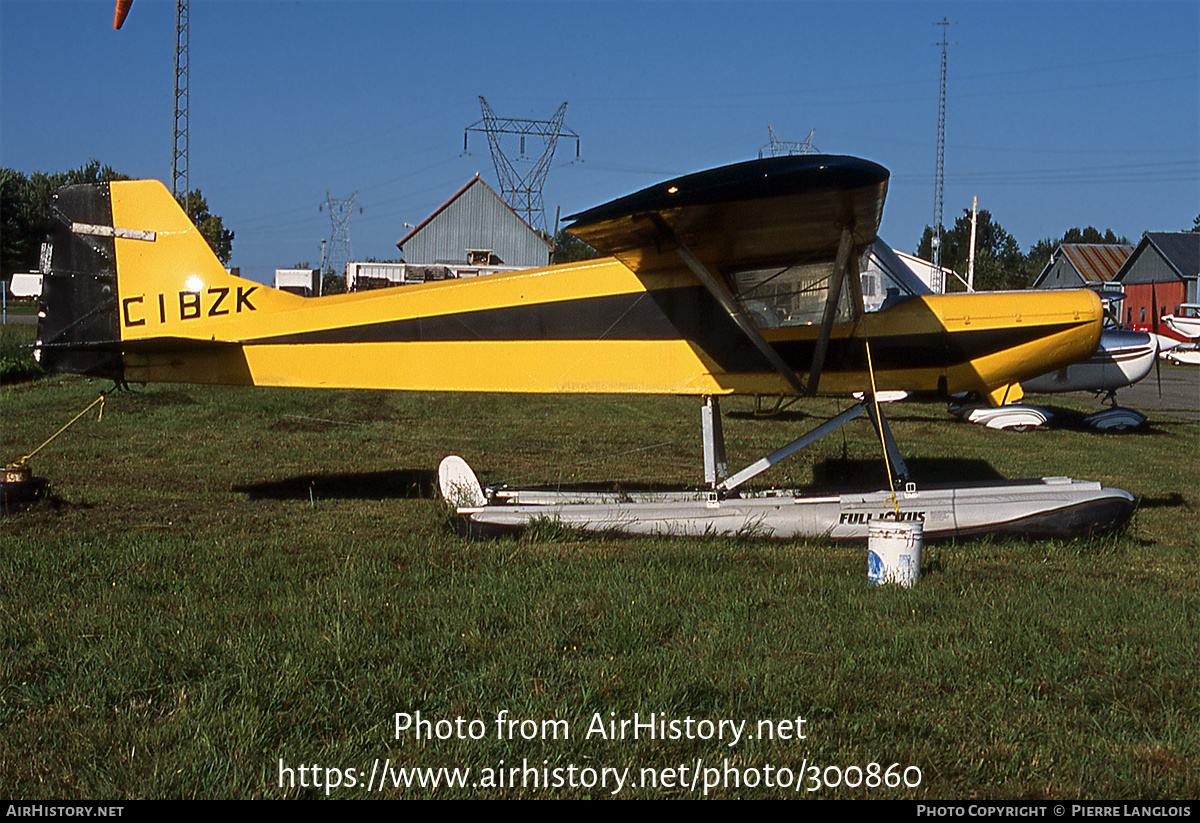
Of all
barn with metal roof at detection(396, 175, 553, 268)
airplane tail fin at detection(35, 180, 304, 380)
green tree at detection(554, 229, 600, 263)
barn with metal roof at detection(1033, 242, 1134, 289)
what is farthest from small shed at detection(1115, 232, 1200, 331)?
airplane tail fin at detection(35, 180, 304, 380)

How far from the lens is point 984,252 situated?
76.1m

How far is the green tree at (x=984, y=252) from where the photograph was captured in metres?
62.2

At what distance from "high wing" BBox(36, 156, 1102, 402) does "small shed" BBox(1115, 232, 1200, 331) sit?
49360mm

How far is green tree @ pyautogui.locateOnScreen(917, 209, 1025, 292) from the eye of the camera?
2450 inches

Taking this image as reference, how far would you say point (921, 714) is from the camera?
3268 mm

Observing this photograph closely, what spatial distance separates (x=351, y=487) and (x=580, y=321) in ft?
9.90

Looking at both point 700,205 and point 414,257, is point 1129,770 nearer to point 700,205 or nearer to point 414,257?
point 700,205

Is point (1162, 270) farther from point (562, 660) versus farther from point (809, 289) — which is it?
point (562, 660)

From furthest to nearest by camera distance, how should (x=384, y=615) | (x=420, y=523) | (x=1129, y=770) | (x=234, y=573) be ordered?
(x=420, y=523), (x=234, y=573), (x=384, y=615), (x=1129, y=770)

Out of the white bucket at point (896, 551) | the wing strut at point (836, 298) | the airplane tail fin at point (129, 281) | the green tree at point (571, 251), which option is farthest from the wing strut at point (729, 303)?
the green tree at point (571, 251)

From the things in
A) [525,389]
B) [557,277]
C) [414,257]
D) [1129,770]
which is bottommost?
[1129,770]

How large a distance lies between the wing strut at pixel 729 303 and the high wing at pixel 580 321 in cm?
2

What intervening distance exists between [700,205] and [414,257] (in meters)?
55.6

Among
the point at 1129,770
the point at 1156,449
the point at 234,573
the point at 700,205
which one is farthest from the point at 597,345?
the point at 1156,449
